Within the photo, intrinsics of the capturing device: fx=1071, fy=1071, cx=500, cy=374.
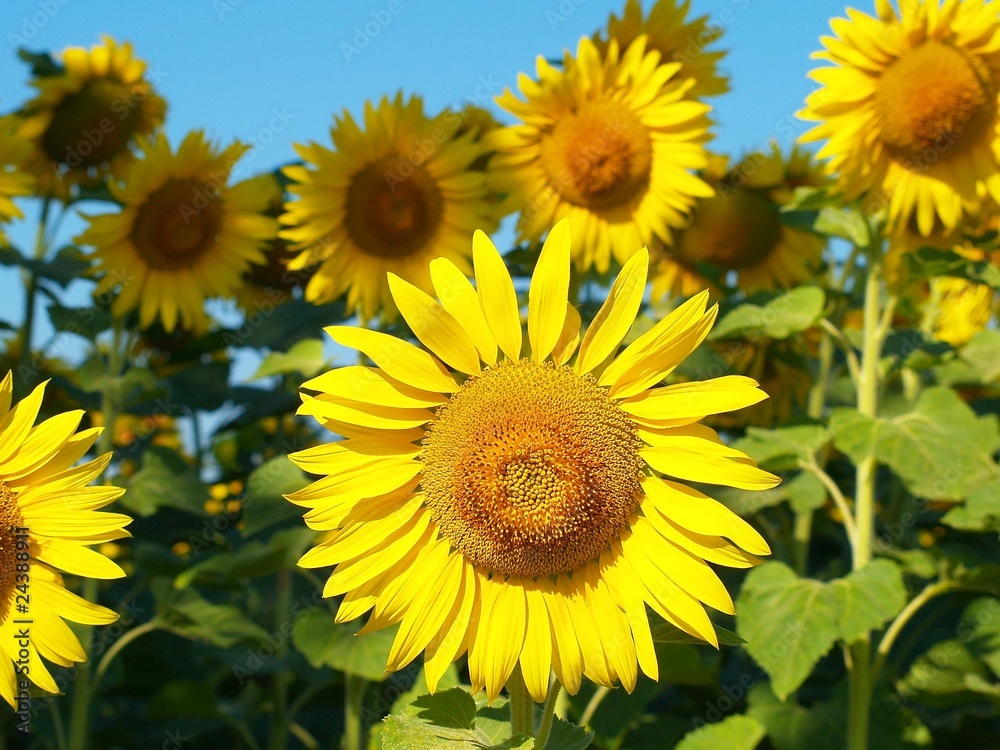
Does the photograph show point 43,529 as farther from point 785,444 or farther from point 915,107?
point 915,107

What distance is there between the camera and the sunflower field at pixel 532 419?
185 cm

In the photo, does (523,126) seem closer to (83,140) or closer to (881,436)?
(881,436)

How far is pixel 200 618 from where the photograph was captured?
3166mm

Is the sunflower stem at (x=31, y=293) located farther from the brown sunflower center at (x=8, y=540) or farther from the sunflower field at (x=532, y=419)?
the brown sunflower center at (x=8, y=540)

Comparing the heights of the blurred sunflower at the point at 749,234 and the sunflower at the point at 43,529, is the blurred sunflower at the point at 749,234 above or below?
above

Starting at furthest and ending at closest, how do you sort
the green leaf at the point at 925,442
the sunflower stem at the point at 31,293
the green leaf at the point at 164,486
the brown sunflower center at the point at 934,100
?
the sunflower stem at the point at 31,293 → the green leaf at the point at 164,486 → the brown sunflower center at the point at 934,100 → the green leaf at the point at 925,442

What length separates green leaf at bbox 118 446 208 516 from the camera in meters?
3.52

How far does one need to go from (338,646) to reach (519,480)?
144 centimetres

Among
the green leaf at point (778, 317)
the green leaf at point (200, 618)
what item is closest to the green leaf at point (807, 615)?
the green leaf at point (778, 317)

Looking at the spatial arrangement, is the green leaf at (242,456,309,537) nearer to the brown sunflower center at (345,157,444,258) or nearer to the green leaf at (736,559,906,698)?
the brown sunflower center at (345,157,444,258)

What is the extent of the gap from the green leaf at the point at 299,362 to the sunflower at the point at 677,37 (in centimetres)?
146

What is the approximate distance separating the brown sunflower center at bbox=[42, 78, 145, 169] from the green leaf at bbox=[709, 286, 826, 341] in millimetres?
3143

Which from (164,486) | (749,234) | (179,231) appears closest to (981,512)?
(749,234)

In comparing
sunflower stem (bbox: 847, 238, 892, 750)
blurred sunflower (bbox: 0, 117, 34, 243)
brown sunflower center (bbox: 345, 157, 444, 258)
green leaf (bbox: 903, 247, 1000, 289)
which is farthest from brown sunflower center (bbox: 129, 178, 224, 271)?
green leaf (bbox: 903, 247, 1000, 289)
